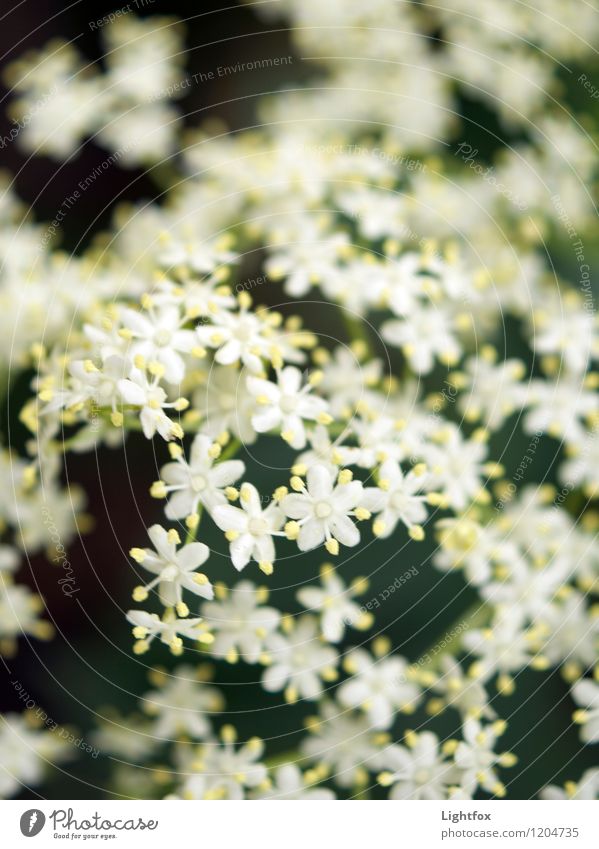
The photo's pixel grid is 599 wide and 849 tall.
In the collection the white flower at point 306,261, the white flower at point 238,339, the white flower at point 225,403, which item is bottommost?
the white flower at point 225,403

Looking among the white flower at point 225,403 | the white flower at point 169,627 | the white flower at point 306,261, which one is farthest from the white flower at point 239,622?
the white flower at point 306,261

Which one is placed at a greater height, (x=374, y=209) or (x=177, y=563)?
(x=374, y=209)

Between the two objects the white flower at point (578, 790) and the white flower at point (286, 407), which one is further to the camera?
the white flower at point (578, 790)

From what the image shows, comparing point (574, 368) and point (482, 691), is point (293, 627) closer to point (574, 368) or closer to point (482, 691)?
point (482, 691)

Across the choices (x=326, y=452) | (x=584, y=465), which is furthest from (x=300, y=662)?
(x=584, y=465)

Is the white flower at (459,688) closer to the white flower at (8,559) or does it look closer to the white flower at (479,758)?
the white flower at (479,758)
